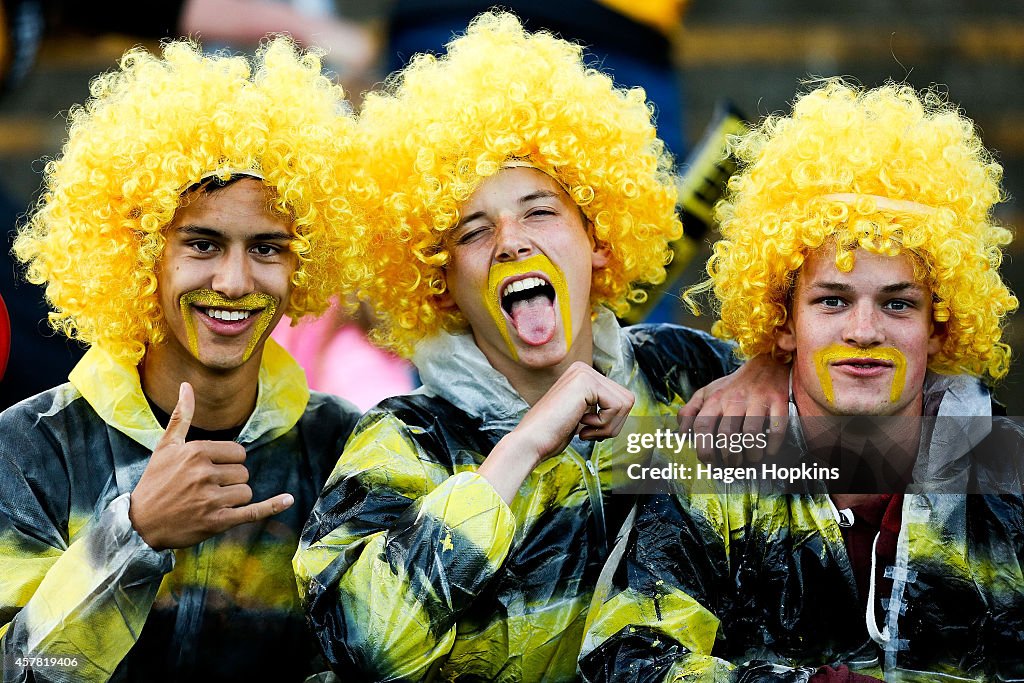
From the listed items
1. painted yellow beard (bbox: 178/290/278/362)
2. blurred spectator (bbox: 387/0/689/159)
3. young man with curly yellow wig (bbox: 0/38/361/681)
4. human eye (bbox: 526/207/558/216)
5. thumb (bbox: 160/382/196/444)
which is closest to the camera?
thumb (bbox: 160/382/196/444)

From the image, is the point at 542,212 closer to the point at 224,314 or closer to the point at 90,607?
the point at 224,314

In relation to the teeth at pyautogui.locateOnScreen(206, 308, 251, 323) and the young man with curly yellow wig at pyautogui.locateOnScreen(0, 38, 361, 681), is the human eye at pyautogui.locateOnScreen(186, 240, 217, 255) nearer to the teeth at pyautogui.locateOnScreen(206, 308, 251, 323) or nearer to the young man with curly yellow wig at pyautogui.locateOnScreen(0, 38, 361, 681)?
the young man with curly yellow wig at pyautogui.locateOnScreen(0, 38, 361, 681)

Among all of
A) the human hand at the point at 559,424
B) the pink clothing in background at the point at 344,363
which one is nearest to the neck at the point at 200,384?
the human hand at the point at 559,424

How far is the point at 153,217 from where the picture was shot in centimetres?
302

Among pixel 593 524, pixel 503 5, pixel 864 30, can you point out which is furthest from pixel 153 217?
pixel 864 30

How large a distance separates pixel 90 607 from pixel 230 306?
0.73m

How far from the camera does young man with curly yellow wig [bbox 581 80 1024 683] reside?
276 centimetres

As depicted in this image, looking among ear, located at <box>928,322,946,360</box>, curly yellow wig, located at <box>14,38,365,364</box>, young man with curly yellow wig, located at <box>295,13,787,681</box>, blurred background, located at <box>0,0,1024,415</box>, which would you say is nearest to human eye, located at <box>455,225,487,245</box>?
young man with curly yellow wig, located at <box>295,13,787,681</box>

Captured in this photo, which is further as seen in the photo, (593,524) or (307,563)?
(593,524)

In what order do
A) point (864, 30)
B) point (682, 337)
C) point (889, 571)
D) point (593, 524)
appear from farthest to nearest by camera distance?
point (864, 30), point (682, 337), point (593, 524), point (889, 571)

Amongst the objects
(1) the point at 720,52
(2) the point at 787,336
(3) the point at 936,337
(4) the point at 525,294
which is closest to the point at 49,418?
(4) the point at 525,294

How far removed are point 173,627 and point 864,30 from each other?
473cm

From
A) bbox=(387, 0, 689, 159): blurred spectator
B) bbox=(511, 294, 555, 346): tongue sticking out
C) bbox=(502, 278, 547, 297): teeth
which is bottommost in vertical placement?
bbox=(511, 294, 555, 346): tongue sticking out

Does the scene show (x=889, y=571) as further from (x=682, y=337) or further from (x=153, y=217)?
(x=153, y=217)
